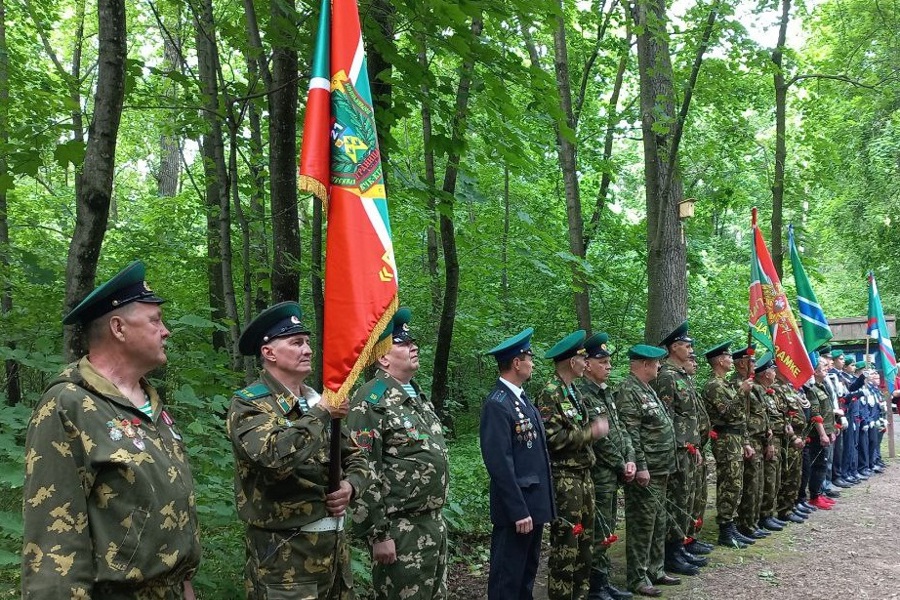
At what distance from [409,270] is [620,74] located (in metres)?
5.97

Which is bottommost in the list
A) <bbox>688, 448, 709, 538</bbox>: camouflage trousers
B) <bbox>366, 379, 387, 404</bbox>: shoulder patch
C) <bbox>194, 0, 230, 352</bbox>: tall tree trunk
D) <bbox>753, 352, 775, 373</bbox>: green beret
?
<bbox>688, 448, 709, 538</bbox>: camouflage trousers

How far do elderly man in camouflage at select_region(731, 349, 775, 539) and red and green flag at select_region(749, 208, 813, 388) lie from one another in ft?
1.03

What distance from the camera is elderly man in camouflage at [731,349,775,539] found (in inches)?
330

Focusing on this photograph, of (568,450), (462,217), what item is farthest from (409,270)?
(568,450)

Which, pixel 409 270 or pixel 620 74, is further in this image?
pixel 620 74

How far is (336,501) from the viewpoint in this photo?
3.17m

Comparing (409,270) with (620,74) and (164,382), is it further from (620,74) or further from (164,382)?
(164,382)

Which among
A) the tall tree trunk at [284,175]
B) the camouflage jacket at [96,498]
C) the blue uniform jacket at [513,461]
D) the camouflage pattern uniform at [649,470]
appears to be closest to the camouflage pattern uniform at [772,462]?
the camouflage pattern uniform at [649,470]

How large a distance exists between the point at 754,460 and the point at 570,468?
3.89 m

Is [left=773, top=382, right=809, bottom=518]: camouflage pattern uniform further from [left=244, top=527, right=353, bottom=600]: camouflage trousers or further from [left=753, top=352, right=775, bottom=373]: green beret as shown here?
[left=244, top=527, right=353, bottom=600]: camouflage trousers

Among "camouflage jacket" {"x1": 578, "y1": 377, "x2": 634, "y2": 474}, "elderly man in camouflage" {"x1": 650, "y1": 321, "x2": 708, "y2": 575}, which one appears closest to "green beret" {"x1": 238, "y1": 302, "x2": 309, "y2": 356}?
"camouflage jacket" {"x1": 578, "y1": 377, "x2": 634, "y2": 474}

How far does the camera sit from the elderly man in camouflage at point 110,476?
7.10 feet

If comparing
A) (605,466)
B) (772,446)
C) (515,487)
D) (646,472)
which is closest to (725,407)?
(772,446)

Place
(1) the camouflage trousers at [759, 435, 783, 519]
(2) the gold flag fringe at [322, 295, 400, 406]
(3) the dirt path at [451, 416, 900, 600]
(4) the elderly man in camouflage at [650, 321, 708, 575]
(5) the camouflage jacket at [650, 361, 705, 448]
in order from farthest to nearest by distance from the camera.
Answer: (1) the camouflage trousers at [759, 435, 783, 519] < (5) the camouflage jacket at [650, 361, 705, 448] < (4) the elderly man in camouflage at [650, 321, 708, 575] < (3) the dirt path at [451, 416, 900, 600] < (2) the gold flag fringe at [322, 295, 400, 406]
